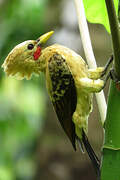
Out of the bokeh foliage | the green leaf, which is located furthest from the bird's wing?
the bokeh foliage

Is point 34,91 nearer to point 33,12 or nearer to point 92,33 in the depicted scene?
point 33,12

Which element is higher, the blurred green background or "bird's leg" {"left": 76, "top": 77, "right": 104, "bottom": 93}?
"bird's leg" {"left": 76, "top": 77, "right": 104, "bottom": 93}

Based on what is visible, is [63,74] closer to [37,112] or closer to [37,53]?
[37,53]

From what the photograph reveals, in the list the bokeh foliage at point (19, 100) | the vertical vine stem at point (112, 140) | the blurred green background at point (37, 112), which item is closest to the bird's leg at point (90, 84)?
the vertical vine stem at point (112, 140)

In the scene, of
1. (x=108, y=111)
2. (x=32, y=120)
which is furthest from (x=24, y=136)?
(x=108, y=111)

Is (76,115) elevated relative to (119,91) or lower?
lower

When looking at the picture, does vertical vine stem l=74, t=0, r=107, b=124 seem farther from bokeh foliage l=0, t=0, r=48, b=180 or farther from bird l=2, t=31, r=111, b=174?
bokeh foliage l=0, t=0, r=48, b=180

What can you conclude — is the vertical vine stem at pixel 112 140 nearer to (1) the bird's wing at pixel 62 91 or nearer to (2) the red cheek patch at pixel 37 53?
(1) the bird's wing at pixel 62 91
